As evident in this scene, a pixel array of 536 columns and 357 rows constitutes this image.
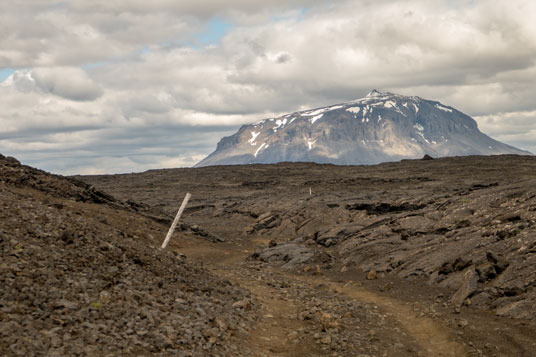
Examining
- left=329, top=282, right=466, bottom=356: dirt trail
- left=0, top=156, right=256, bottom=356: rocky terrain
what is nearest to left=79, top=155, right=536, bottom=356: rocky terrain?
left=329, top=282, right=466, bottom=356: dirt trail

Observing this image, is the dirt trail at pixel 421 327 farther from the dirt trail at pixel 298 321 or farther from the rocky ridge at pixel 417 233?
the rocky ridge at pixel 417 233

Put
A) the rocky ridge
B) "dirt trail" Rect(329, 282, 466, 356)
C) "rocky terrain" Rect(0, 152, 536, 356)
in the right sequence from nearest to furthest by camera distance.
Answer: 1. "rocky terrain" Rect(0, 152, 536, 356)
2. "dirt trail" Rect(329, 282, 466, 356)
3. the rocky ridge

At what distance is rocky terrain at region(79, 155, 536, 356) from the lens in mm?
14211

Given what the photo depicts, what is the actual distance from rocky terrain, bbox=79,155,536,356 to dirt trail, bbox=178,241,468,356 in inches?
2.1

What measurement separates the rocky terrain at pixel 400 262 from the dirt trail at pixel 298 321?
2.1 inches

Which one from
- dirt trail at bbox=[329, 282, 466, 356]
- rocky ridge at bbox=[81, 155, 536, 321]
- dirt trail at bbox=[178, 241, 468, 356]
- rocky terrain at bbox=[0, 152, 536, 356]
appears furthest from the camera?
rocky ridge at bbox=[81, 155, 536, 321]

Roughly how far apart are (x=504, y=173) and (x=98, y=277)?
210ft

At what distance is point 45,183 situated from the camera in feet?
101

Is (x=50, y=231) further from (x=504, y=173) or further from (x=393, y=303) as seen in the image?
(x=504, y=173)

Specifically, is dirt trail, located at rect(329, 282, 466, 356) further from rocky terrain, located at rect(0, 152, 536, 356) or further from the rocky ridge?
the rocky ridge

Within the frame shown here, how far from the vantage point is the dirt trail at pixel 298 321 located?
12945mm

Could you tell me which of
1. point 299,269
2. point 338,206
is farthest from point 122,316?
point 338,206

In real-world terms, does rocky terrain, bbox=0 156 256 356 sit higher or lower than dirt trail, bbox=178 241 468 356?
higher

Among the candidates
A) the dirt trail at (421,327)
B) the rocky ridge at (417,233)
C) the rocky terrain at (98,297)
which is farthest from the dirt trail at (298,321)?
the rocky ridge at (417,233)
